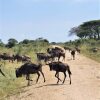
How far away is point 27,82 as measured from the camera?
2047 cm

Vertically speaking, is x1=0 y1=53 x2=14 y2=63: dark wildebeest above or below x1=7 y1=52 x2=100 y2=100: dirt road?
above

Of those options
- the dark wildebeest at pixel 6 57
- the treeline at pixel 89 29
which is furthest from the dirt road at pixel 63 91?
the treeline at pixel 89 29

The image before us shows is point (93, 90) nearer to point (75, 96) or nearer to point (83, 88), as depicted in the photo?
point (83, 88)

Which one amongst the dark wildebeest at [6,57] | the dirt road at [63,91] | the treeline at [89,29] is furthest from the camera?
the treeline at [89,29]

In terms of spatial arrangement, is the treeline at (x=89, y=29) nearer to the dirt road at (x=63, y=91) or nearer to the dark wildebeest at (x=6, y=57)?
the dark wildebeest at (x=6, y=57)

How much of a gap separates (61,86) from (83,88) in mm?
1122

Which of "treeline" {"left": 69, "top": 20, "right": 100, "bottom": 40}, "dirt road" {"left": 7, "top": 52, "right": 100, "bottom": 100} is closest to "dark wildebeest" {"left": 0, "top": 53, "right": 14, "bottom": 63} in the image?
"dirt road" {"left": 7, "top": 52, "right": 100, "bottom": 100}

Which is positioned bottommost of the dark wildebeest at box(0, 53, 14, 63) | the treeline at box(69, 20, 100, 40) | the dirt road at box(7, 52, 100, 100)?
the dirt road at box(7, 52, 100, 100)

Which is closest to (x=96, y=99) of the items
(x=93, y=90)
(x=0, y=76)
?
(x=93, y=90)

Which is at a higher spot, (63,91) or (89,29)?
(89,29)

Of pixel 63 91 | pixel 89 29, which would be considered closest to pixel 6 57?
pixel 63 91

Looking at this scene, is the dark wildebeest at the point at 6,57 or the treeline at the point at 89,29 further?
the treeline at the point at 89,29

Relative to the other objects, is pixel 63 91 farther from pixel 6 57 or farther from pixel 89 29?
pixel 89 29

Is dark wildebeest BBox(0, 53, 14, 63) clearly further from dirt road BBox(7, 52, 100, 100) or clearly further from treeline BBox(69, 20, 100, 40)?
treeline BBox(69, 20, 100, 40)
